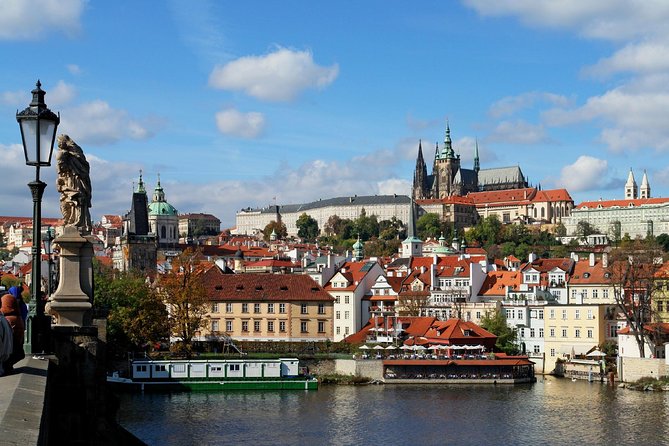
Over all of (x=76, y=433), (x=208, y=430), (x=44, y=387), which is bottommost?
(x=208, y=430)

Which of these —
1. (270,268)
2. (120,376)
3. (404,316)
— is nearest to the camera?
(120,376)

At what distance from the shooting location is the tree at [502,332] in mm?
65188

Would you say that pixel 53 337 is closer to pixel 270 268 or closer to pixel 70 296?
pixel 70 296

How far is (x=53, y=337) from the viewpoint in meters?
13.3

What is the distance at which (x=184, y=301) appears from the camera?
60.2 m

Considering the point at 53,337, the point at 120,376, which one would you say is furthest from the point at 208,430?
the point at 53,337

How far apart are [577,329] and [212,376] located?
2514 cm

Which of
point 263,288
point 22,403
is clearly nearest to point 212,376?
point 263,288

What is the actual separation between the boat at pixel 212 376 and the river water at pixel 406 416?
1.58m

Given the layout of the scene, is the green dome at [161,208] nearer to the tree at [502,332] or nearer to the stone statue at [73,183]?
the tree at [502,332]

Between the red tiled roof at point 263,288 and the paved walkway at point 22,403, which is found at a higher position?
the red tiled roof at point 263,288

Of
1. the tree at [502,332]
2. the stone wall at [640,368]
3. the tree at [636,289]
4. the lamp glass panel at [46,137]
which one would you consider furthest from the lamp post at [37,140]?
the tree at [502,332]

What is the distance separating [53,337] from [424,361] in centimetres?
4624

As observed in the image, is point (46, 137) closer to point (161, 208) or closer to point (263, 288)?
point (263, 288)
